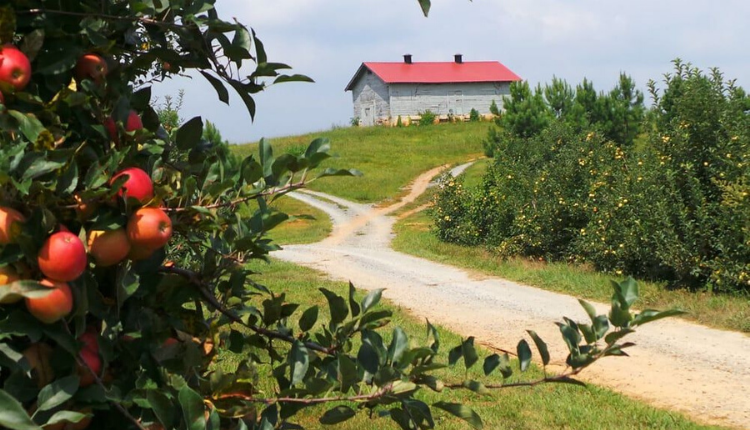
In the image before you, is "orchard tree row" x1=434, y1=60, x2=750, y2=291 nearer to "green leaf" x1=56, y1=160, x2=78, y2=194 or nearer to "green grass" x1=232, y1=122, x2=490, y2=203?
"green leaf" x1=56, y1=160, x2=78, y2=194

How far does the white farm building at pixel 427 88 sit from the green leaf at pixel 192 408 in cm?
5275

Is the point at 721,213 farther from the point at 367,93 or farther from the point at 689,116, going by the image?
the point at 367,93

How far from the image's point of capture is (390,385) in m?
1.75

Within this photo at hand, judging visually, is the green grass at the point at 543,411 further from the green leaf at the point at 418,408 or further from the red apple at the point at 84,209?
the red apple at the point at 84,209


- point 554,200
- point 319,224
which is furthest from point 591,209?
point 319,224

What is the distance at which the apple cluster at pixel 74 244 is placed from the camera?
1.35 m

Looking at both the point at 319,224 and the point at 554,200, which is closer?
the point at 554,200

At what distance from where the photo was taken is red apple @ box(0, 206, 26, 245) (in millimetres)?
1349

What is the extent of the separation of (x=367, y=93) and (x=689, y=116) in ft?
155

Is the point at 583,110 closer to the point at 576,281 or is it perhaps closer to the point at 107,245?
the point at 576,281

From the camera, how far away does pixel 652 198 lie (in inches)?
436

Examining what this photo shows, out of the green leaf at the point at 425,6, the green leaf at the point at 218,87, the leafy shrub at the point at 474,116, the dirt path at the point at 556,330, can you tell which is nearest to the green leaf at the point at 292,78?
the green leaf at the point at 218,87

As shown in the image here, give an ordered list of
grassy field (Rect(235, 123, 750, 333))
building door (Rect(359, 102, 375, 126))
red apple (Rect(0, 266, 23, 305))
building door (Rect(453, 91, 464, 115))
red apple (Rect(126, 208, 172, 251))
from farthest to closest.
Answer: building door (Rect(359, 102, 375, 126)) → building door (Rect(453, 91, 464, 115)) → grassy field (Rect(235, 123, 750, 333)) → red apple (Rect(126, 208, 172, 251)) → red apple (Rect(0, 266, 23, 305))

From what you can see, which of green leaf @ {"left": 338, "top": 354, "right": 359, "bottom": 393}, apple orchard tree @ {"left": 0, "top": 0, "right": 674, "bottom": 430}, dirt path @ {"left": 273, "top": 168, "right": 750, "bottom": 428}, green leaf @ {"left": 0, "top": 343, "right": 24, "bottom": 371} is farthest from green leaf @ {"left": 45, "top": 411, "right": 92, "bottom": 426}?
dirt path @ {"left": 273, "top": 168, "right": 750, "bottom": 428}
